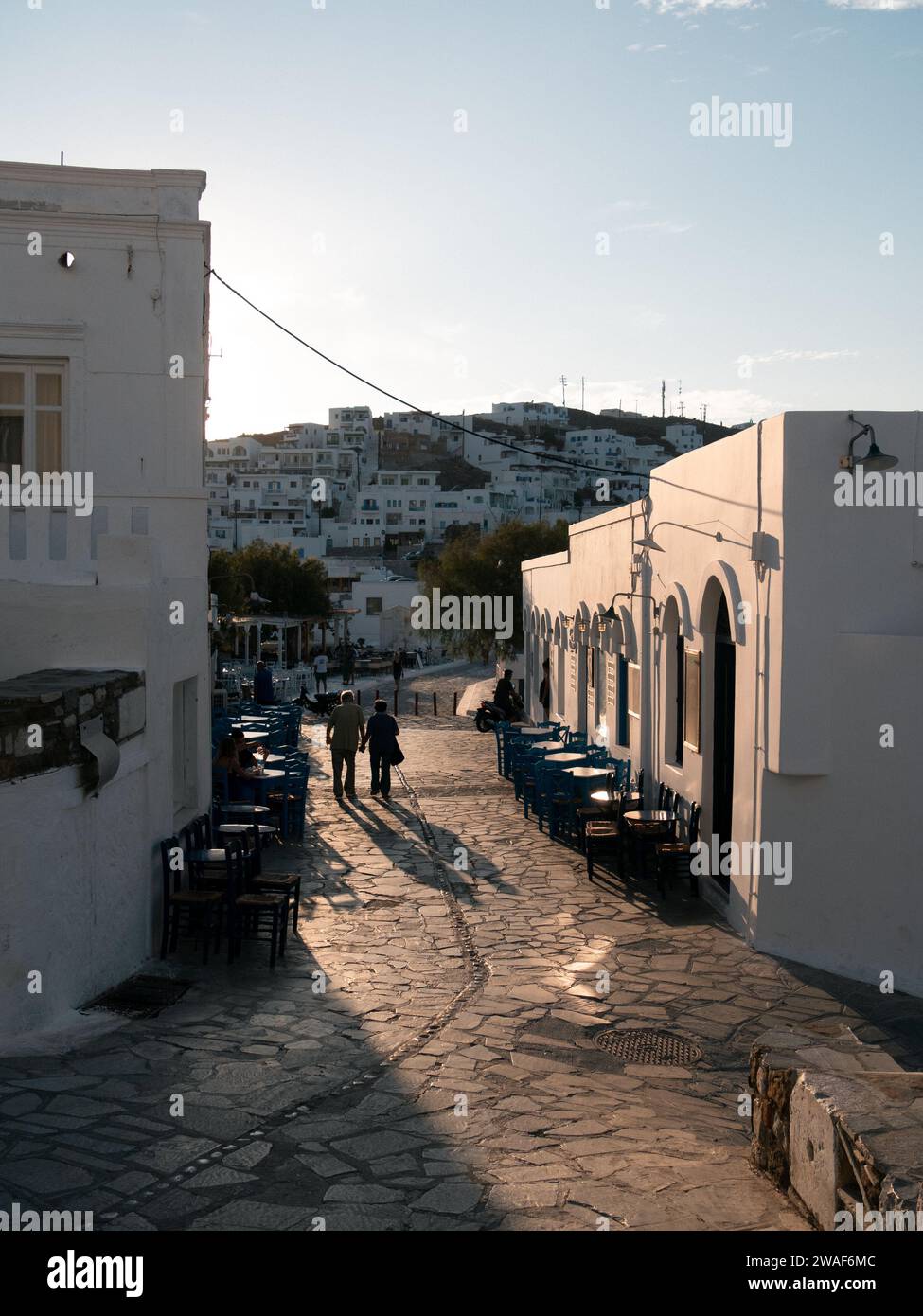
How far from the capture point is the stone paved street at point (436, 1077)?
15.8 feet

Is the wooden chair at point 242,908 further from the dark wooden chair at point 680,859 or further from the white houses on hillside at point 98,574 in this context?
the dark wooden chair at point 680,859

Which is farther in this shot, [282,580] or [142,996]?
[282,580]

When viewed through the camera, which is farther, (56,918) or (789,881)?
(789,881)

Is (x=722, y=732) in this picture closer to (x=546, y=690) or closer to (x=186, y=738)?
(x=186, y=738)

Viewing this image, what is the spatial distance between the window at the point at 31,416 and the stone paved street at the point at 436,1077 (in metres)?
5.06

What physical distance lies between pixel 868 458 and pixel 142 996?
20.9 ft

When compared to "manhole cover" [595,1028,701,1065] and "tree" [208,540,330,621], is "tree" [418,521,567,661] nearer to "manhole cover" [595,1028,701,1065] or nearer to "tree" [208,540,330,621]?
"tree" [208,540,330,621]

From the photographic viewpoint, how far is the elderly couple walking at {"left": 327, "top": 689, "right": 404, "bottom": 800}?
16562 mm

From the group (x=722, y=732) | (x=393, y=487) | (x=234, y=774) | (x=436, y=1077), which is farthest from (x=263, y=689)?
(x=393, y=487)

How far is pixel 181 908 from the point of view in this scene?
9188 mm
